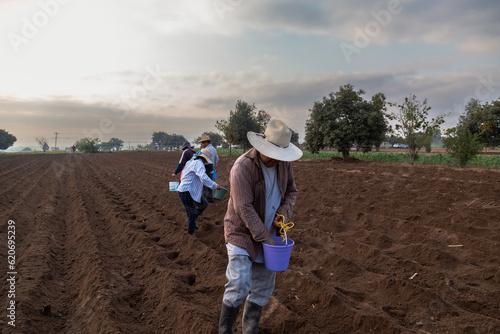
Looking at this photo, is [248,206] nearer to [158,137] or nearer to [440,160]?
[440,160]

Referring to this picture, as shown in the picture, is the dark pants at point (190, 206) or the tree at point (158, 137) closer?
the dark pants at point (190, 206)

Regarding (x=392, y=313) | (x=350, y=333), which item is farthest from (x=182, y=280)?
(x=392, y=313)

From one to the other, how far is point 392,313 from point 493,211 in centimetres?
564

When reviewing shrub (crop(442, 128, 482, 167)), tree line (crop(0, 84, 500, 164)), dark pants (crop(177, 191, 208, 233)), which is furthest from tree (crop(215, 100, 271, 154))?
dark pants (crop(177, 191, 208, 233))

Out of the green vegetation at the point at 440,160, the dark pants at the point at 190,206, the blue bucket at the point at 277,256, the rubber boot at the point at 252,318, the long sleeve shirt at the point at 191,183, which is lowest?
the rubber boot at the point at 252,318

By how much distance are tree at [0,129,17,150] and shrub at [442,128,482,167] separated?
305 ft

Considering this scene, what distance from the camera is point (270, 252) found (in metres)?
2.57

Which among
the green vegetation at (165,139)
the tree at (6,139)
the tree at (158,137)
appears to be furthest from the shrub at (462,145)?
the tree at (158,137)

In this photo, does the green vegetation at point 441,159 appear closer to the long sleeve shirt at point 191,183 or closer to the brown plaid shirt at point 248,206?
the long sleeve shirt at point 191,183

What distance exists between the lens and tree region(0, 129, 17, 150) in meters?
79.1

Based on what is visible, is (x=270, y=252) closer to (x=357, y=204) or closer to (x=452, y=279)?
(x=452, y=279)

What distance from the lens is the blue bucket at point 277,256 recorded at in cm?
253

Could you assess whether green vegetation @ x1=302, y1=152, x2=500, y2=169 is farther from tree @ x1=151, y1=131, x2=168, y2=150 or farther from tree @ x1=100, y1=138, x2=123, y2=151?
tree @ x1=100, y1=138, x2=123, y2=151

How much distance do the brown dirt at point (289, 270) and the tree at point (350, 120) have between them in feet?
52.3
